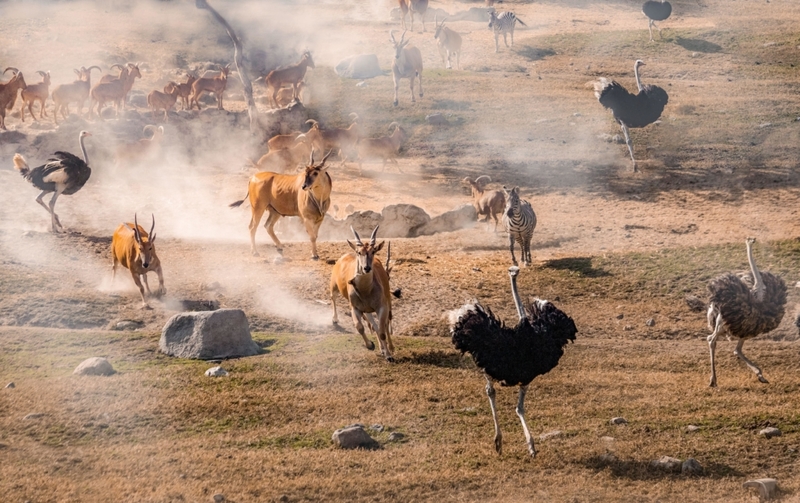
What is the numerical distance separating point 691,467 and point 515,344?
78.5 inches

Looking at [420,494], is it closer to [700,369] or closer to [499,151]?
[700,369]

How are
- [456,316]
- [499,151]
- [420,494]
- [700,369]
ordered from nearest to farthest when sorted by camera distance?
1. [420,494]
2. [456,316]
3. [700,369]
4. [499,151]

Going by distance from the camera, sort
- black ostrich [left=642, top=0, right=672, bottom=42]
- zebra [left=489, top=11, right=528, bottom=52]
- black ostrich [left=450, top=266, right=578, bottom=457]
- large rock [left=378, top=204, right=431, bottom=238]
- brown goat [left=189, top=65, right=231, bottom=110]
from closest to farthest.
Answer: black ostrich [left=450, top=266, right=578, bottom=457]
large rock [left=378, top=204, right=431, bottom=238]
brown goat [left=189, top=65, right=231, bottom=110]
black ostrich [left=642, top=0, right=672, bottom=42]
zebra [left=489, top=11, right=528, bottom=52]

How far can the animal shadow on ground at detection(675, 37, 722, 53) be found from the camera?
35.7 m

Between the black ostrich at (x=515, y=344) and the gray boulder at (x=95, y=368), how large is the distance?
5.06m

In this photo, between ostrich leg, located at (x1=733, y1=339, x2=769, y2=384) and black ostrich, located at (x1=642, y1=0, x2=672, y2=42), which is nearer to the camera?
ostrich leg, located at (x1=733, y1=339, x2=769, y2=384)

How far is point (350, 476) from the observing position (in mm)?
9305

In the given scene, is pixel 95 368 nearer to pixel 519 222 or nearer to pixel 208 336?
pixel 208 336

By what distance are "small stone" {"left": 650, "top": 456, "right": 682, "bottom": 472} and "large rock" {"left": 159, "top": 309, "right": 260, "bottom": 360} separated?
6.28m

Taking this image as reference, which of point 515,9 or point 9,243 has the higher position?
point 515,9

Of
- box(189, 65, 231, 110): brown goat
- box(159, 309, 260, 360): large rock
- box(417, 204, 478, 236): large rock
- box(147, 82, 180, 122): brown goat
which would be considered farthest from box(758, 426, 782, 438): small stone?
box(189, 65, 231, 110): brown goat

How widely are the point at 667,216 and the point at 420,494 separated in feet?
46.4

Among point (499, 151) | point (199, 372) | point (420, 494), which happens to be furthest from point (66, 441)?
point (499, 151)

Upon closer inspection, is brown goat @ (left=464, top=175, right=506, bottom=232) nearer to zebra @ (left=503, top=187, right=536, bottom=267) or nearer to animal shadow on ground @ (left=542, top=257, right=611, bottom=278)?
zebra @ (left=503, top=187, right=536, bottom=267)
